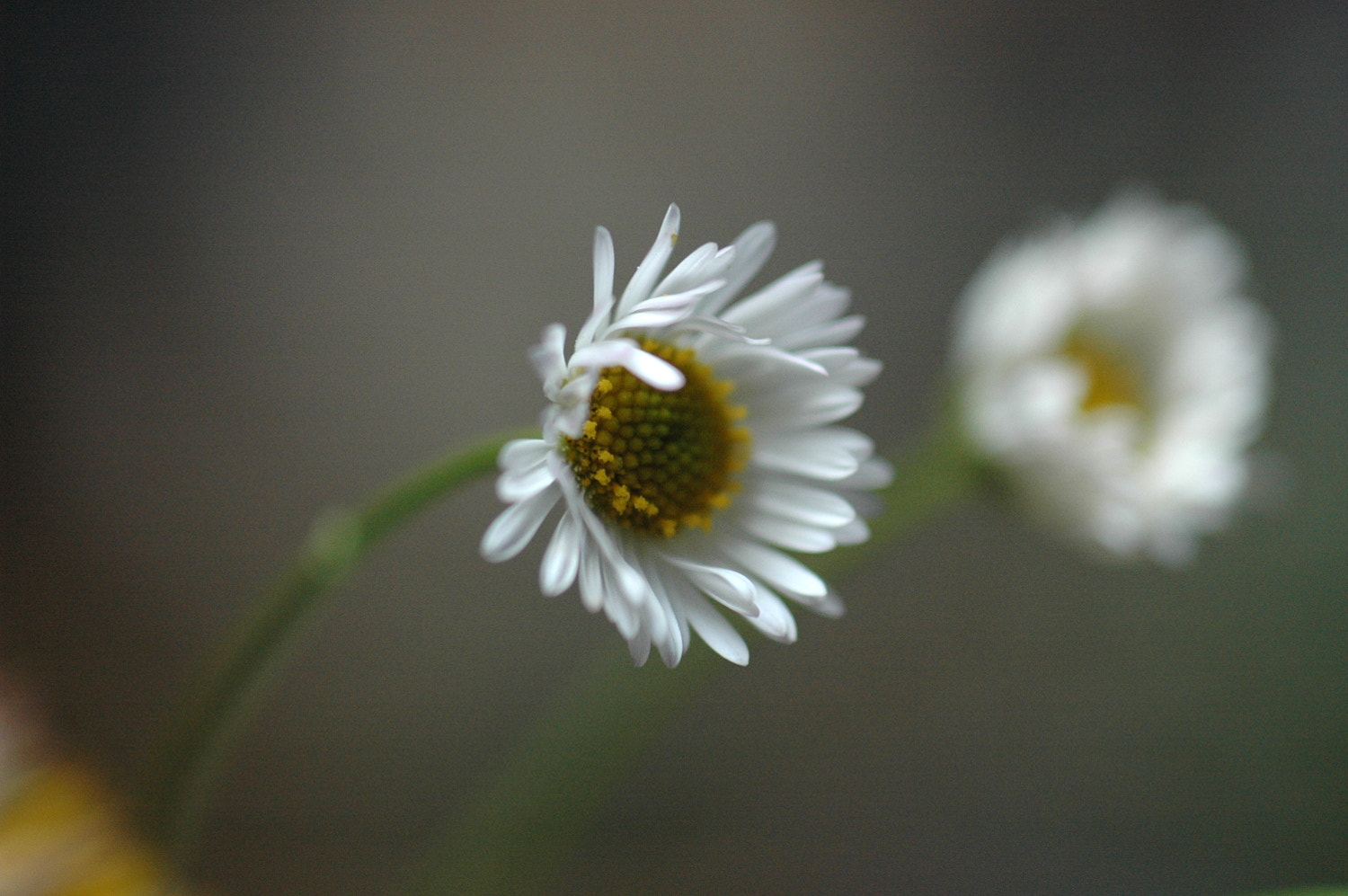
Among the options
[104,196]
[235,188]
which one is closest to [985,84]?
[235,188]

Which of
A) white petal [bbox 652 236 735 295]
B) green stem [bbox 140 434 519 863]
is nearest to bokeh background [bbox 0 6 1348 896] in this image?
green stem [bbox 140 434 519 863]

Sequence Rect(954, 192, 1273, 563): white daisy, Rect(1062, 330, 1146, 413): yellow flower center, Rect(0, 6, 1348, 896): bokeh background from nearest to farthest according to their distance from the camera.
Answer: Rect(954, 192, 1273, 563): white daisy
Rect(1062, 330, 1146, 413): yellow flower center
Rect(0, 6, 1348, 896): bokeh background

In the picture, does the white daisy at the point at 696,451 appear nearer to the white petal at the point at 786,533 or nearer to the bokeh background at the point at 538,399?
the white petal at the point at 786,533

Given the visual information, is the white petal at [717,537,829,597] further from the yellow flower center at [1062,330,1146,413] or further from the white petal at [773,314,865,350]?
the yellow flower center at [1062,330,1146,413]

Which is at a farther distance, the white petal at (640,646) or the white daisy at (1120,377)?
the white daisy at (1120,377)

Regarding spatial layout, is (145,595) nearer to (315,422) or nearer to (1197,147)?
(315,422)

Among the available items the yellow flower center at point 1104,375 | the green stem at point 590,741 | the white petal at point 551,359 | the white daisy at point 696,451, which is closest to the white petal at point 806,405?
the white daisy at point 696,451

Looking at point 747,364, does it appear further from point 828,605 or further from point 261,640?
point 261,640
